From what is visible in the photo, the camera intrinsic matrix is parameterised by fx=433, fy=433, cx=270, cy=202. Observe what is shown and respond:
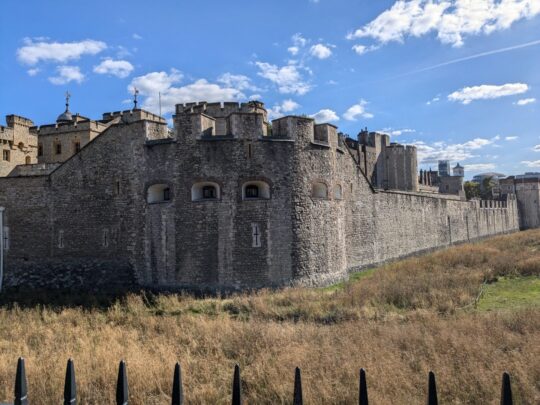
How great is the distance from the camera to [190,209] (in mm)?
15578

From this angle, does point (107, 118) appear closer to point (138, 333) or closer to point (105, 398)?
point (138, 333)

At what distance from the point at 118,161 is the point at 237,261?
6351 mm

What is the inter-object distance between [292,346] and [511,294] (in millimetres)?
7939

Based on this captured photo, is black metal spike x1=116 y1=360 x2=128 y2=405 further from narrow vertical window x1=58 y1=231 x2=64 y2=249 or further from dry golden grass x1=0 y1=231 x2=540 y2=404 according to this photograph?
narrow vertical window x1=58 y1=231 x2=64 y2=249

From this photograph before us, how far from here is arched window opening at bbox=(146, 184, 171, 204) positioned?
1623 cm

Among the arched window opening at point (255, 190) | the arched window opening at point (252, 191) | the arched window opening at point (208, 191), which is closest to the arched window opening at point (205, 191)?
the arched window opening at point (208, 191)

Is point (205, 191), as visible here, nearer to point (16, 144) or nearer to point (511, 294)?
point (511, 294)

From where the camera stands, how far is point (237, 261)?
603 inches

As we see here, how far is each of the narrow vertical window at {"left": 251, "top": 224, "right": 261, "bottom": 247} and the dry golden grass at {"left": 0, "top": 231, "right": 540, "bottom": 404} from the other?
7.92ft

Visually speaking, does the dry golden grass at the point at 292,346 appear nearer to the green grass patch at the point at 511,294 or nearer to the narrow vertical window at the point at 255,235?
the green grass patch at the point at 511,294

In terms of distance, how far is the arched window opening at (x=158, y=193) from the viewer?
53.3 ft

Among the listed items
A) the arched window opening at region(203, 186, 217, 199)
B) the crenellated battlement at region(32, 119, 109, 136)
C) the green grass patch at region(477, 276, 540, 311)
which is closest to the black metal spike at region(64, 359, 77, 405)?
the green grass patch at region(477, 276, 540, 311)

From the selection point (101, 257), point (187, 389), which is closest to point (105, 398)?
point (187, 389)

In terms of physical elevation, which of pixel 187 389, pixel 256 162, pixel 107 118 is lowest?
pixel 187 389
